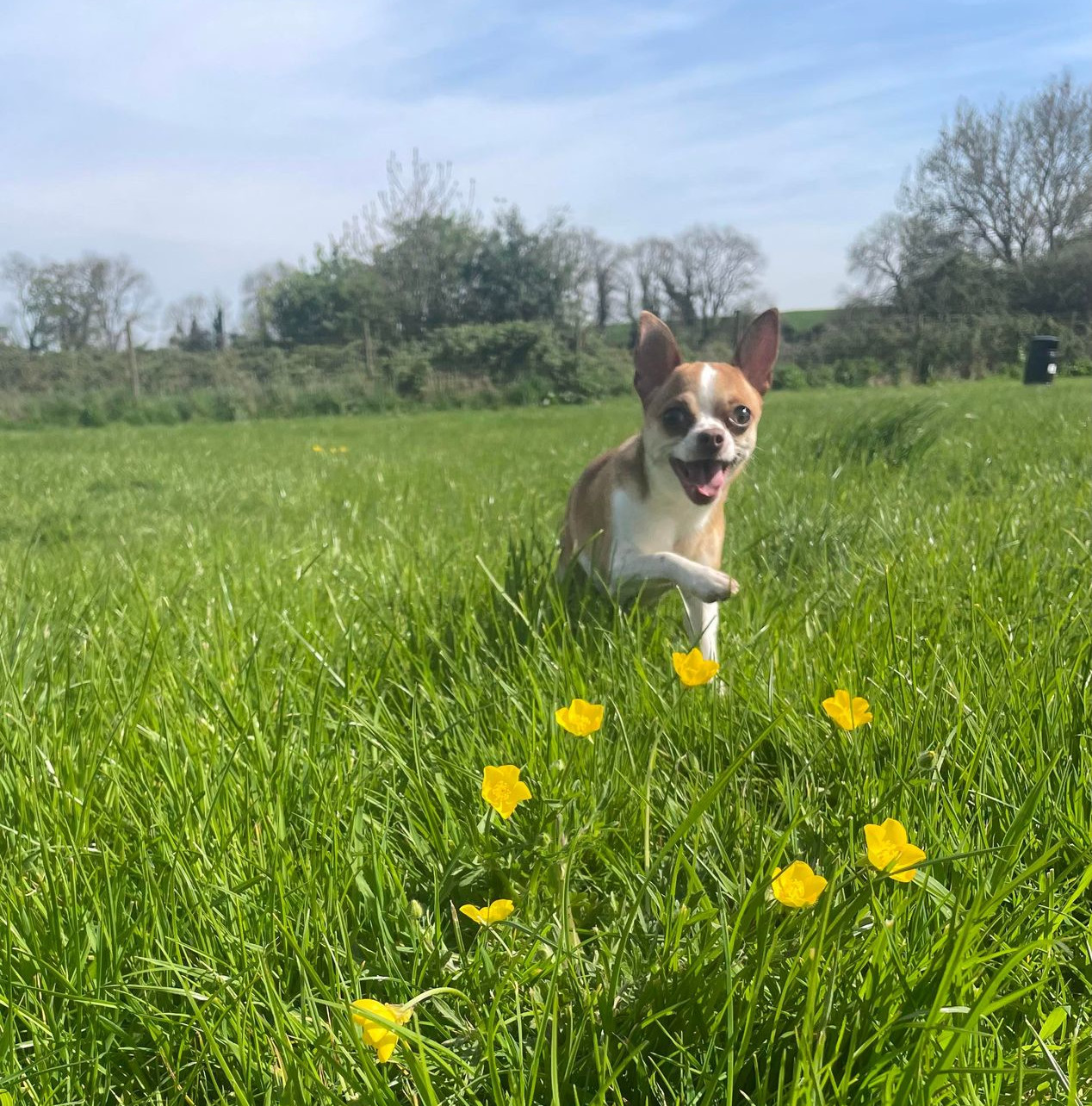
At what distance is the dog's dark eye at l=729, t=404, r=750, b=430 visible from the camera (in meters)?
2.48

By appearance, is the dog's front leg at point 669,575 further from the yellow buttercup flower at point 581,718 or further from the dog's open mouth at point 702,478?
the yellow buttercup flower at point 581,718

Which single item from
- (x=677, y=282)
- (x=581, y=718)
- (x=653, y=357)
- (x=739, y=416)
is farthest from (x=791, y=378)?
(x=581, y=718)

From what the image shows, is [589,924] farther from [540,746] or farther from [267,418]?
[267,418]

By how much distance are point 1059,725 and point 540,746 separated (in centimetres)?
88

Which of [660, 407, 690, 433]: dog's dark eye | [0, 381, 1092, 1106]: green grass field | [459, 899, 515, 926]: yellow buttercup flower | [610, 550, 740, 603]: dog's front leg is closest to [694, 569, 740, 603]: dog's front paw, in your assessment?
[610, 550, 740, 603]: dog's front leg

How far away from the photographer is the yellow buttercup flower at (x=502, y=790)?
105 cm

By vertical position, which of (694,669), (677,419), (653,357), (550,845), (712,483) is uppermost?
(653,357)

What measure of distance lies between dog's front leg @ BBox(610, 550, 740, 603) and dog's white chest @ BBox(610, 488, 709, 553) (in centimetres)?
6

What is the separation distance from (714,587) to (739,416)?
0.71 metres

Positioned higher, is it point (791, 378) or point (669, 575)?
point (791, 378)

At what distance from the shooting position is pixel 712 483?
2365 millimetres

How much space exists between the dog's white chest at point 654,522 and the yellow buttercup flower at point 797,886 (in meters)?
1.61

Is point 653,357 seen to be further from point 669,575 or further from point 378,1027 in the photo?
point 378,1027

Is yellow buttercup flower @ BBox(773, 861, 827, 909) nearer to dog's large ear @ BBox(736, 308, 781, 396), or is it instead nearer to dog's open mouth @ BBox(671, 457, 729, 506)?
dog's open mouth @ BBox(671, 457, 729, 506)
